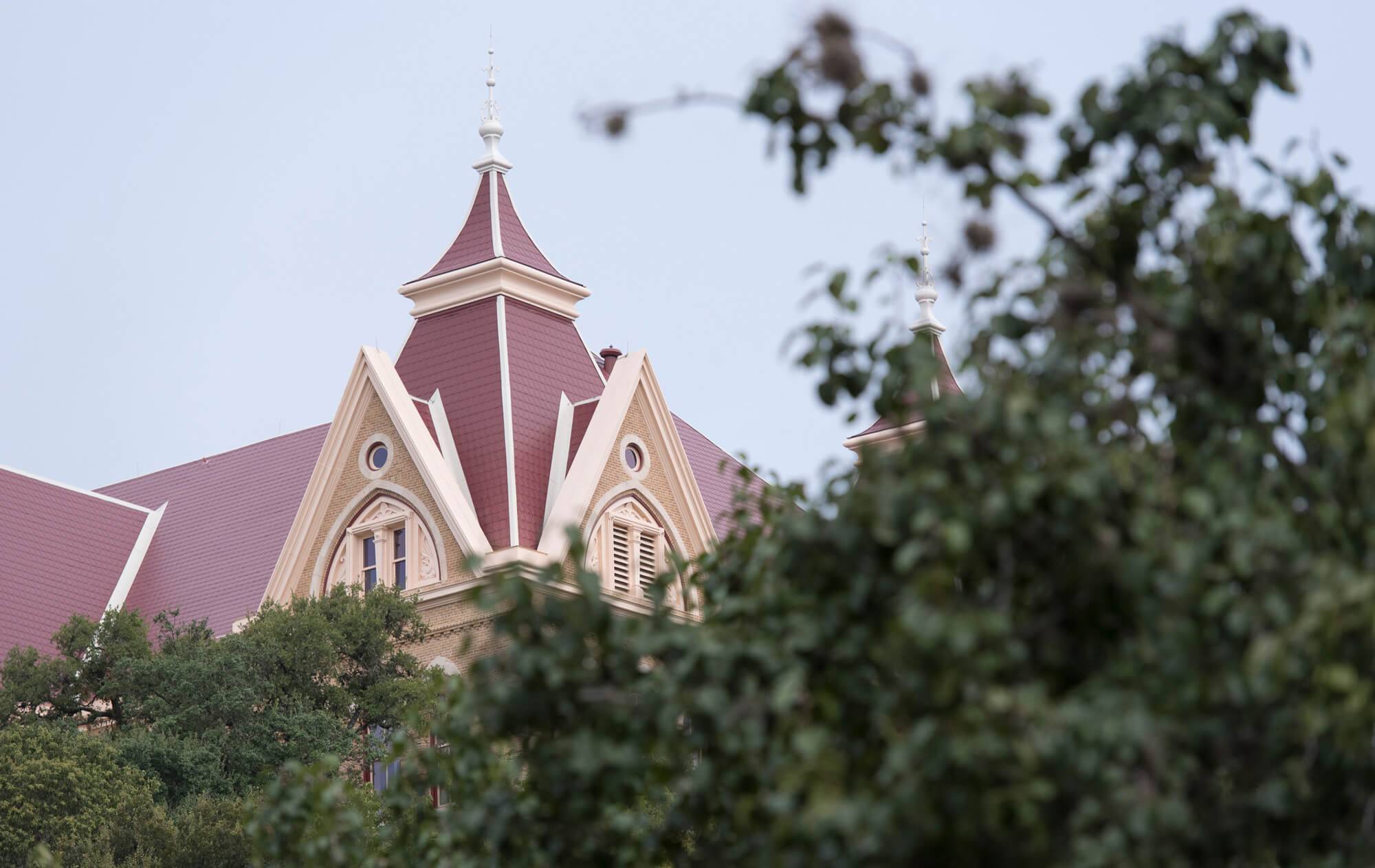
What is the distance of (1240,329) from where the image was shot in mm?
7840

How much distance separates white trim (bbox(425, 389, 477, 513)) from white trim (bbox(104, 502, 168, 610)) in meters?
8.28

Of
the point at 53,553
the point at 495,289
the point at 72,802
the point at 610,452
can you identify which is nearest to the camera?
the point at 72,802

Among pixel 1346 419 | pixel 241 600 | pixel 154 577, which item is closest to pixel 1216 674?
pixel 1346 419

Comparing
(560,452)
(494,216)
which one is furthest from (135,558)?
(560,452)

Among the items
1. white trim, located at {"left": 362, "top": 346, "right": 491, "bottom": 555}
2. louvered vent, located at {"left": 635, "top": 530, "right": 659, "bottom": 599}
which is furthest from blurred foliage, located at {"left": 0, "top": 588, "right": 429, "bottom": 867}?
louvered vent, located at {"left": 635, "top": 530, "right": 659, "bottom": 599}

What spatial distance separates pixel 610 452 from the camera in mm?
41344

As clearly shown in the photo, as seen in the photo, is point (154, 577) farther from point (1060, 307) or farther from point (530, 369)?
point (1060, 307)

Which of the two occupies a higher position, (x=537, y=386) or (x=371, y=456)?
(x=537, y=386)

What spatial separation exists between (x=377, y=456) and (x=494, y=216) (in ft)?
17.6

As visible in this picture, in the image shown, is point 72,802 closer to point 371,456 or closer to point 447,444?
point 371,456

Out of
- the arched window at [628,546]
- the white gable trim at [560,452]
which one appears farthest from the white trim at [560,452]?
the arched window at [628,546]

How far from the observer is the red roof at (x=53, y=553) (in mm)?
44250

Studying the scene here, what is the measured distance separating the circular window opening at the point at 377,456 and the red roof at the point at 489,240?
3862 mm

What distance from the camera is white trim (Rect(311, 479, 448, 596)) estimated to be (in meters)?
40.9
